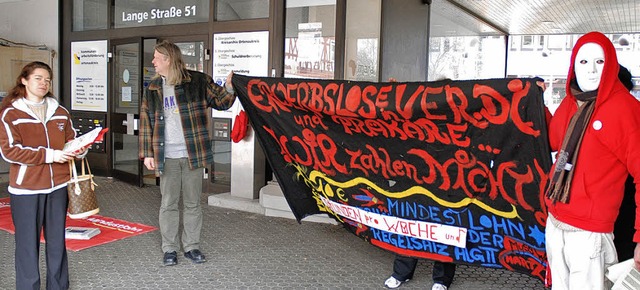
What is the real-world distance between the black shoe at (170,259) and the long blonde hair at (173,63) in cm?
130

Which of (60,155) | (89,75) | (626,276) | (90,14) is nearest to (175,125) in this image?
(60,155)

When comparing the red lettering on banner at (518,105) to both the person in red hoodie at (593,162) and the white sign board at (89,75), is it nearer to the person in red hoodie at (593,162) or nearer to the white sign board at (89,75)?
the person in red hoodie at (593,162)

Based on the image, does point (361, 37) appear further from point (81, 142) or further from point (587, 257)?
point (587, 257)

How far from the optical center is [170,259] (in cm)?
414

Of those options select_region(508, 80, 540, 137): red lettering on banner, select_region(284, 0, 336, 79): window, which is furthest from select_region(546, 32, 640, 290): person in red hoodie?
A: select_region(284, 0, 336, 79): window

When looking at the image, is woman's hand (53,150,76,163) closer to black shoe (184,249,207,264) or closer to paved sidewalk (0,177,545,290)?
paved sidewalk (0,177,545,290)

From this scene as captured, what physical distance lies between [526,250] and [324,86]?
5.03 feet

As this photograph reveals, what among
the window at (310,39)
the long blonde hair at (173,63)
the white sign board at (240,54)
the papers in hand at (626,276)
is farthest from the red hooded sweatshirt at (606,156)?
the white sign board at (240,54)

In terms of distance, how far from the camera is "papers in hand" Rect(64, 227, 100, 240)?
15.7 ft

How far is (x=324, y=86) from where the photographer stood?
349 cm

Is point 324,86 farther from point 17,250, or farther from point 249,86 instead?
point 17,250

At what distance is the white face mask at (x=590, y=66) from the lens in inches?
92.5

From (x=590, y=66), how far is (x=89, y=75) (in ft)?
24.7

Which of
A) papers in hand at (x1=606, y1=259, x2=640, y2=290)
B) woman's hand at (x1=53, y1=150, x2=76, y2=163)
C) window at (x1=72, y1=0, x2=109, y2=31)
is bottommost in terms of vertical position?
papers in hand at (x1=606, y1=259, x2=640, y2=290)
